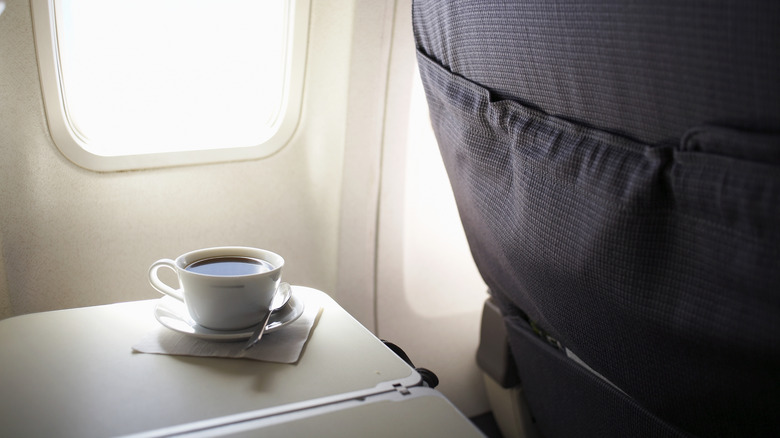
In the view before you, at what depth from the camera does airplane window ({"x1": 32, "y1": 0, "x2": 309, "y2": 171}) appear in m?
1.20

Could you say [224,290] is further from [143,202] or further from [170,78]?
[170,78]

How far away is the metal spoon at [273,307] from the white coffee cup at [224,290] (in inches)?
0.8

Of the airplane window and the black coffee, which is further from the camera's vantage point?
the airplane window

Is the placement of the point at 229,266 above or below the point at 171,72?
below

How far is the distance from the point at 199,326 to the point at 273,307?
0.10 metres

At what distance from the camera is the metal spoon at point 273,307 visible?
77cm

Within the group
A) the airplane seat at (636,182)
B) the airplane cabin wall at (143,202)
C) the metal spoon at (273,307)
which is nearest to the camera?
the airplane seat at (636,182)

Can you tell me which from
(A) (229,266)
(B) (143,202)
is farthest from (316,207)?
(A) (229,266)

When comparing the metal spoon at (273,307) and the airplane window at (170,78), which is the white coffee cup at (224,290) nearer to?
the metal spoon at (273,307)

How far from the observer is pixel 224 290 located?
2.54 feet

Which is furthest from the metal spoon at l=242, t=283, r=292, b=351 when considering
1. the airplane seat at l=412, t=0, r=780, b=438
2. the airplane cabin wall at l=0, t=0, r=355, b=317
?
the airplane cabin wall at l=0, t=0, r=355, b=317

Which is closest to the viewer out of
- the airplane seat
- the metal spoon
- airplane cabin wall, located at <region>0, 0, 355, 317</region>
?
the airplane seat

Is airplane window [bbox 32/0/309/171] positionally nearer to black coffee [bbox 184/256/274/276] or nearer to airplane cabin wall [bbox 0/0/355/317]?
airplane cabin wall [bbox 0/0/355/317]

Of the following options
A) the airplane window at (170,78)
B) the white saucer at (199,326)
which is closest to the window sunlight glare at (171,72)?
the airplane window at (170,78)
